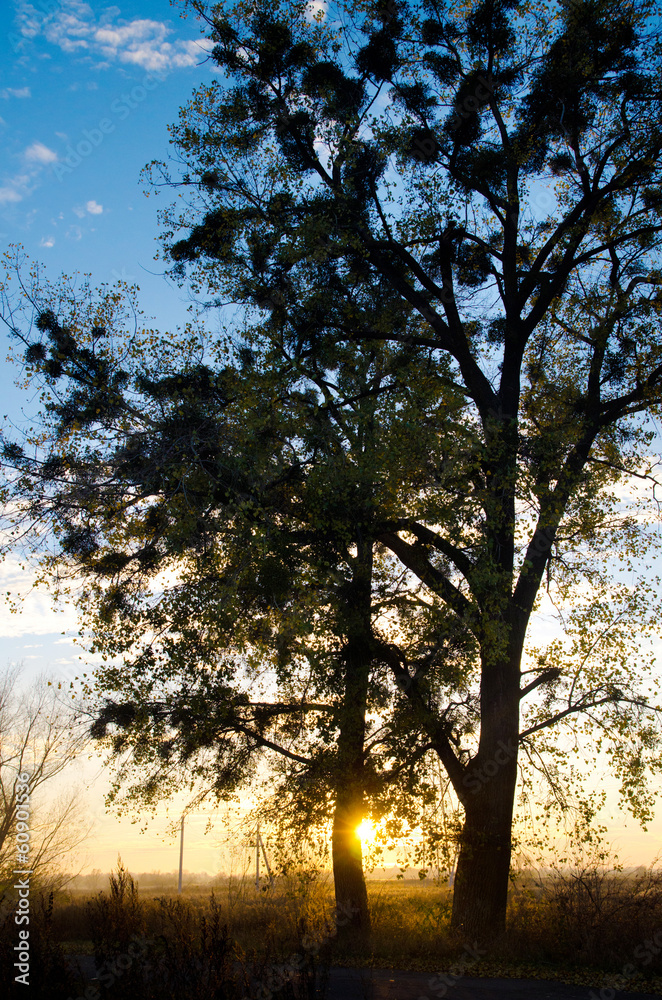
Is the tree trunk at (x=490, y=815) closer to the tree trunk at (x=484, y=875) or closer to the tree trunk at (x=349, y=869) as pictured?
the tree trunk at (x=484, y=875)

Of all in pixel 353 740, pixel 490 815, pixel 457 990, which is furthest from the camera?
pixel 353 740

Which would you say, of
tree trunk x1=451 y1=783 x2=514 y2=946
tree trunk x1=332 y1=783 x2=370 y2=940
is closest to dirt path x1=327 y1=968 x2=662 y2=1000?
tree trunk x1=451 y1=783 x2=514 y2=946

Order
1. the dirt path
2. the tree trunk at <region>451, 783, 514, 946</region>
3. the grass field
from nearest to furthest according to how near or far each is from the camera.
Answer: the dirt path, the grass field, the tree trunk at <region>451, 783, 514, 946</region>

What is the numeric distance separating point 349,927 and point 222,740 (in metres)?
3.91

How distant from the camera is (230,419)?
35.7ft

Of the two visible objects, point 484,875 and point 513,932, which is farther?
point 484,875

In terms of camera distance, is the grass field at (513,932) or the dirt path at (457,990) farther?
the grass field at (513,932)

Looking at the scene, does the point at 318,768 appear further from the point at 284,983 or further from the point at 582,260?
the point at 582,260

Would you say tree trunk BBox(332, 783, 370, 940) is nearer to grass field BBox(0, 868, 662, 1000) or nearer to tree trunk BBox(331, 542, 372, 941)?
tree trunk BBox(331, 542, 372, 941)

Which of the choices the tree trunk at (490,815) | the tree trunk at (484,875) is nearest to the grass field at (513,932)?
the tree trunk at (484,875)

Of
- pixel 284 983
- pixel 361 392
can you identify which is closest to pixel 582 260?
pixel 361 392

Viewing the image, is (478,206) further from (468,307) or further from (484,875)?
(484,875)

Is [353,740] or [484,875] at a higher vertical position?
[353,740]

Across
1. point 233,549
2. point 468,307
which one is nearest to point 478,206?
point 468,307
